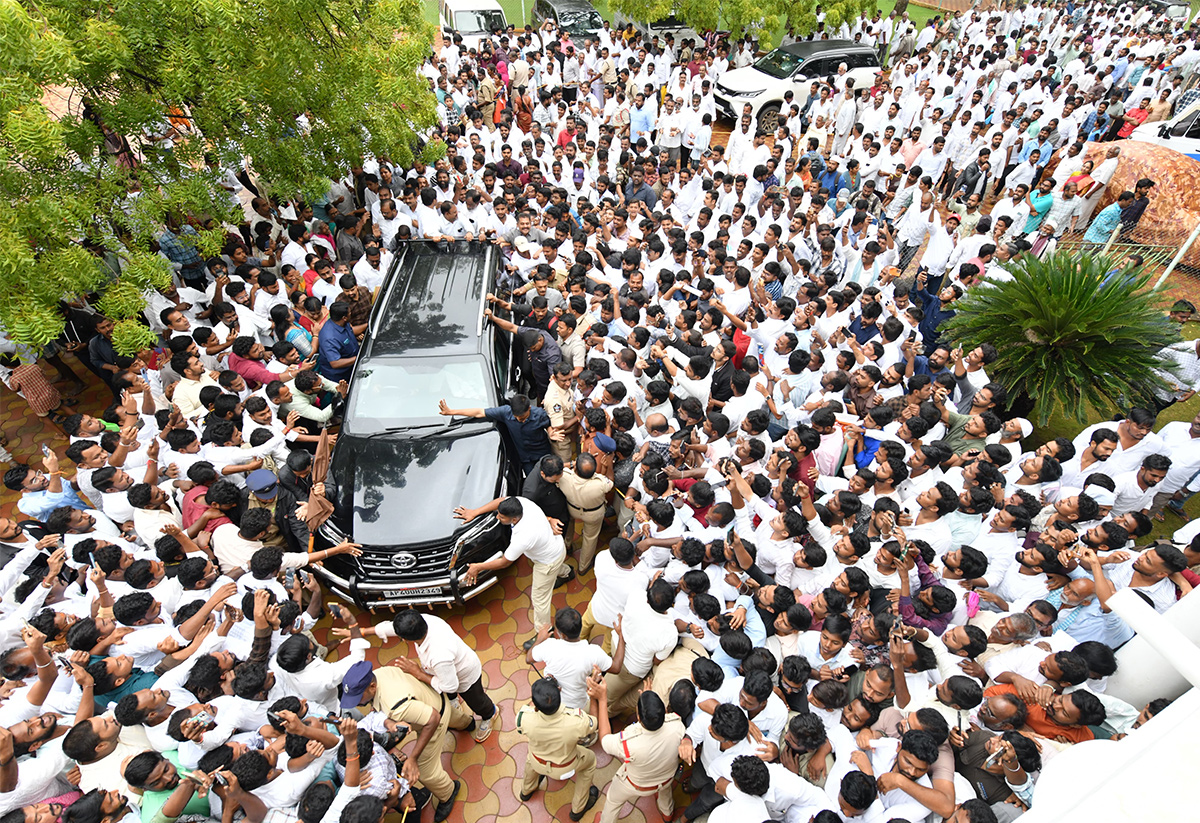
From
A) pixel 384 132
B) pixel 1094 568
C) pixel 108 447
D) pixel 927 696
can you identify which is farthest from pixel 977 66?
pixel 108 447

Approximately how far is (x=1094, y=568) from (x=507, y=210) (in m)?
6.91

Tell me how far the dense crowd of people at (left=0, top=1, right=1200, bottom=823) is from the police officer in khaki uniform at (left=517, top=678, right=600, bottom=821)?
2 centimetres

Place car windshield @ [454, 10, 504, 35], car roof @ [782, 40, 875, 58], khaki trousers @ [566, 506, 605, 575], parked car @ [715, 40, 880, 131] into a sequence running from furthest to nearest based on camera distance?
car windshield @ [454, 10, 504, 35], car roof @ [782, 40, 875, 58], parked car @ [715, 40, 880, 131], khaki trousers @ [566, 506, 605, 575]

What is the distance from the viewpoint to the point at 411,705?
3178 mm

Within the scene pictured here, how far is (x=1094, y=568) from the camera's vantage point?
3.32m

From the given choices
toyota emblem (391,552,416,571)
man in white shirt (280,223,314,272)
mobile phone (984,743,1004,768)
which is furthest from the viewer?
Result: man in white shirt (280,223,314,272)

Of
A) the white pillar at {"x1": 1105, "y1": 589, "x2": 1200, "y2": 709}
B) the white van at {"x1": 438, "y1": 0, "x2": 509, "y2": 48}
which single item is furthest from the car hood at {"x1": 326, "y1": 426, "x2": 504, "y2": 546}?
the white van at {"x1": 438, "y1": 0, "x2": 509, "y2": 48}

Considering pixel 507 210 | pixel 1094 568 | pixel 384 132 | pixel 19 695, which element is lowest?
pixel 19 695

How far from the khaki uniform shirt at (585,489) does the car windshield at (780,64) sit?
471 inches

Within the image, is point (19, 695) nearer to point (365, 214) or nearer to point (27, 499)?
point (27, 499)

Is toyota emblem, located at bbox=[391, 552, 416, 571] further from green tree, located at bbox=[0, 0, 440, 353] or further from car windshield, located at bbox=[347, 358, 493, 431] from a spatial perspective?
green tree, located at bbox=[0, 0, 440, 353]

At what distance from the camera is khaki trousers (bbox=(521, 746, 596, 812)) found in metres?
3.43

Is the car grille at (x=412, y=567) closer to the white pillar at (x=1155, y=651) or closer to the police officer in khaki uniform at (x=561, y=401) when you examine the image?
the police officer in khaki uniform at (x=561, y=401)

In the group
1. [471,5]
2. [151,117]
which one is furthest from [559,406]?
[471,5]
